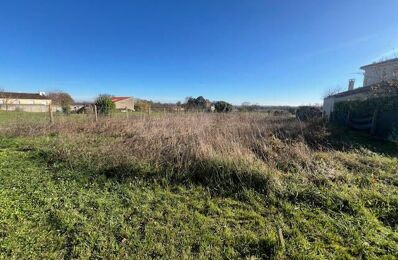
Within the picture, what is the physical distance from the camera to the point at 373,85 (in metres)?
12.8

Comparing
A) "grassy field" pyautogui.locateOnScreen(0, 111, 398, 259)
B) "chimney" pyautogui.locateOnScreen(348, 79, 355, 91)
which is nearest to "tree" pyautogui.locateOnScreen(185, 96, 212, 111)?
"grassy field" pyautogui.locateOnScreen(0, 111, 398, 259)

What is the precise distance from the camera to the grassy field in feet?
7.86

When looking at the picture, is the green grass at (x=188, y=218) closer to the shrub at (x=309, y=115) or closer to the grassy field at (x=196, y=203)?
the grassy field at (x=196, y=203)

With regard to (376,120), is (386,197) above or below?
below

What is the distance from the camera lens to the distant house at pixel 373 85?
36.3 ft

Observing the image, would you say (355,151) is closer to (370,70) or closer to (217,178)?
(217,178)

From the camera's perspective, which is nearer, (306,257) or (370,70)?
(306,257)

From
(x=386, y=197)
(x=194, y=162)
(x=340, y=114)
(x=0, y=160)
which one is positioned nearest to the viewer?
(x=386, y=197)

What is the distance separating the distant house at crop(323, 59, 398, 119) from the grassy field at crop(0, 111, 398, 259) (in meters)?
7.64

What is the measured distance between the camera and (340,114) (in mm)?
14938

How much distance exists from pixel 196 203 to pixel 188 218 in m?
0.43

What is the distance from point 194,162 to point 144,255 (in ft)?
7.82

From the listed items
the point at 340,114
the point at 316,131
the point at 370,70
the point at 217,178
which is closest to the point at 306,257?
the point at 217,178

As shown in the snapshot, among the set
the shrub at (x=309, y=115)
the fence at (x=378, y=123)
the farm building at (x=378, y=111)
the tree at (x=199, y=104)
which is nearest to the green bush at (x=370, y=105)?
the farm building at (x=378, y=111)
